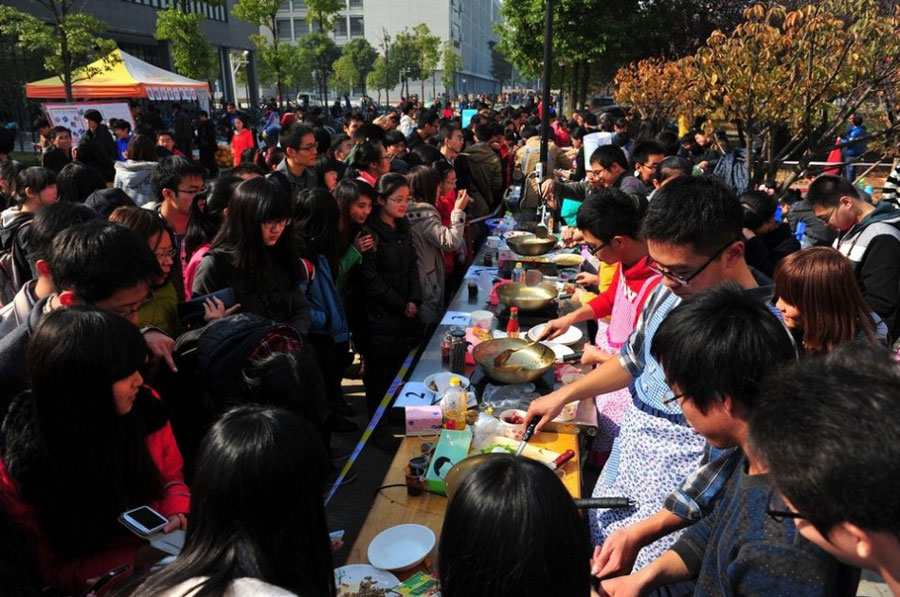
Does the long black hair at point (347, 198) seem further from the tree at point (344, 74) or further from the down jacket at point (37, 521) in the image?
the tree at point (344, 74)

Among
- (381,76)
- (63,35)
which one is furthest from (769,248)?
(381,76)

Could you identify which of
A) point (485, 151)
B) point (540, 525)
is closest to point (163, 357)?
point (540, 525)

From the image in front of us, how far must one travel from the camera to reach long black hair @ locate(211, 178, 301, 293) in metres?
3.04

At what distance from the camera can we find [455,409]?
9.14 ft

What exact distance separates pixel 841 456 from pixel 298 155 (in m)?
5.14

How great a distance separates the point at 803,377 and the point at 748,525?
452 millimetres

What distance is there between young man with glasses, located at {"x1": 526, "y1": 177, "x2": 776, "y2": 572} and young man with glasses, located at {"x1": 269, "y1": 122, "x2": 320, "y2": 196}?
379 centimetres

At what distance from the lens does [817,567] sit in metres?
1.22

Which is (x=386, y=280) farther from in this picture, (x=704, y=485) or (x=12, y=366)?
(x=704, y=485)

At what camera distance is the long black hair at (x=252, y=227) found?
9.98 feet

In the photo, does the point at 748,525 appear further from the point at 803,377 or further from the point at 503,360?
the point at 503,360

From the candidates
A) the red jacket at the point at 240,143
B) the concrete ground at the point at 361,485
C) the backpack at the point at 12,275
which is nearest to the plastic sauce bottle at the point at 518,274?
the concrete ground at the point at 361,485

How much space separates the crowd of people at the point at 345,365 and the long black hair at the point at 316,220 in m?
0.01

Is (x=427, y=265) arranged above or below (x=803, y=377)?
below
